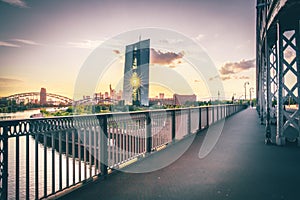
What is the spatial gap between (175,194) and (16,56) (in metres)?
25.3

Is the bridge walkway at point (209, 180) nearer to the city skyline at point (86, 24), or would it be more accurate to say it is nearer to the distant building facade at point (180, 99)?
the city skyline at point (86, 24)

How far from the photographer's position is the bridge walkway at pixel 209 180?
3.13 metres

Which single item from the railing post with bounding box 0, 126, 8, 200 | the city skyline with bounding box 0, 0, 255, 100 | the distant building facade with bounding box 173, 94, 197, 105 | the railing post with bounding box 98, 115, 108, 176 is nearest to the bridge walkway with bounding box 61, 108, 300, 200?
the railing post with bounding box 98, 115, 108, 176

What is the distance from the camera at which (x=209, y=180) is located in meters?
3.75

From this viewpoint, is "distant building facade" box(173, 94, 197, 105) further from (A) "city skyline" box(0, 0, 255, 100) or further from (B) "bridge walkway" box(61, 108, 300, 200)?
(B) "bridge walkway" box(61, 108, 300, 200)

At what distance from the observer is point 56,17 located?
1662 centimetres

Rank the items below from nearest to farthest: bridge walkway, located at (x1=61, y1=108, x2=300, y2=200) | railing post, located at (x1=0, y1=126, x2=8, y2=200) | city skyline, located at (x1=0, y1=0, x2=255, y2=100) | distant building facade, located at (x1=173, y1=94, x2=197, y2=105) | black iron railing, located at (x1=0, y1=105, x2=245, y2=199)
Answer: railing post, located at (x1=0, y1=126, x2=8, y2=200) → black iron railing, located at (x1=0, y1=105, x2=245, y2=199) → bridge walkway, located at (x1=61, y1=108, x2=300, y2=200) → city skyline, located at (x1=0, y1=0, x2=255, y2=100) → distant building facade, located at (x1=173, y1=94, x2=197, y2=105)

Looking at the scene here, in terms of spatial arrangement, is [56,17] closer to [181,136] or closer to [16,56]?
[16,56]

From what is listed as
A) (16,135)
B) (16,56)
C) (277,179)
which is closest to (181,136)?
(277,179)

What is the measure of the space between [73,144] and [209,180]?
2533 mm

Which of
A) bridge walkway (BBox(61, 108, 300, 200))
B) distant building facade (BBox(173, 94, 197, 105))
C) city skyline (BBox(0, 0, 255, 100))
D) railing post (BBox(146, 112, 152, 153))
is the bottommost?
bridge walkway (BBox(61, 108, 300, 200))

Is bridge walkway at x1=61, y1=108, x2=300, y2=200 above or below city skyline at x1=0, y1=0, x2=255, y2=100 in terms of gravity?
below

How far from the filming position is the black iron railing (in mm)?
2479

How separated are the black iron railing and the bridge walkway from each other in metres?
0.33
